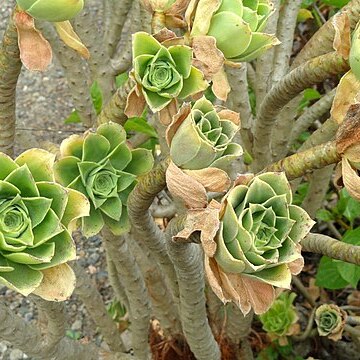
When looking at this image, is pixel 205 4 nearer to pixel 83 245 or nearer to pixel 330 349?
pixel 330 349

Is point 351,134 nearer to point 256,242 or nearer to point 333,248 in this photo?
point 256,242

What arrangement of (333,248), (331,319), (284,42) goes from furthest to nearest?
1. (284,42)
2. (331,319)
3. (333,248)

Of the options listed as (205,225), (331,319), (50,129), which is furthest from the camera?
(50,129)

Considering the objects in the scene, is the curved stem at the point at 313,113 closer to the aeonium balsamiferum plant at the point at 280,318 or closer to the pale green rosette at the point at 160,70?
the aeonium balsamiferum plant at the point at 280,318

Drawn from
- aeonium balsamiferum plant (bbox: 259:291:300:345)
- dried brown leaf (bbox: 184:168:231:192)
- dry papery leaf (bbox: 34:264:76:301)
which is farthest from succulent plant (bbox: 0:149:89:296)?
aeonium balsamiferum plant (bbox: 259:291:300:345)

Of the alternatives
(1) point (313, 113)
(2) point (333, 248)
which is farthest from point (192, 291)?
(1) point (313, 113)

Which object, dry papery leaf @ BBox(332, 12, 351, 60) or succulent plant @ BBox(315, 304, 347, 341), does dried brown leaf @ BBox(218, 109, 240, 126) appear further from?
succulent plant @ BBox(315, 304, 347, 341)

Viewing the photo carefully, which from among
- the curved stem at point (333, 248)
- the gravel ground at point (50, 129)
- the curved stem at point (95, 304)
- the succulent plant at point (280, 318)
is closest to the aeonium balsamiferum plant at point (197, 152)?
the curved stem at point (333, 248)
